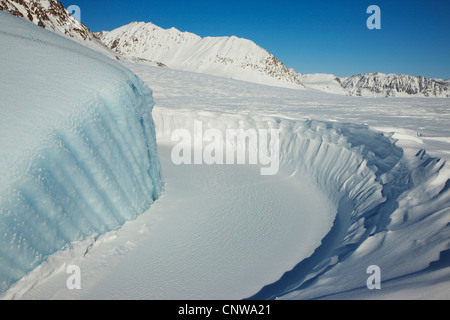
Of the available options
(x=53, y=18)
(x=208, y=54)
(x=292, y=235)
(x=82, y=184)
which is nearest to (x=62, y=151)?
(x=82, y=184)

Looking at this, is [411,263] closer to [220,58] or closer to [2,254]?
[2,254]

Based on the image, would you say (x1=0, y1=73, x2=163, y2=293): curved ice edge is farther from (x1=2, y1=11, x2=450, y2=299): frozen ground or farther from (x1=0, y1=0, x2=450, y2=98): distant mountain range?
(x1=0, y1=0, x2=450, y2=98): distant mountain range

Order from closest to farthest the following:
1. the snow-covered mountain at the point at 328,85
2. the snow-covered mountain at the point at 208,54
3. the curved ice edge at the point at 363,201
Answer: the curved ice edge at the point at 363,201 < the snow-covered mountain at the point at 208,54 < the snow-covered mountain at the point at 328,85

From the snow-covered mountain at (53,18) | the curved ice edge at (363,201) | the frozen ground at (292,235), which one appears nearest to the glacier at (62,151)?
the frozen ground at (292,235)

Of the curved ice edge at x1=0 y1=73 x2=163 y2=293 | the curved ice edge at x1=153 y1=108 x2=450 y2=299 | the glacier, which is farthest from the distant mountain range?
the curved ice edge at x1=0 y1=73 x2=163 y2=293

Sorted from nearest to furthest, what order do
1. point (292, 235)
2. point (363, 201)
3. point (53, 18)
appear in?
1. point (292, 235)
2. point (363, 201)
3. point (53, 18)

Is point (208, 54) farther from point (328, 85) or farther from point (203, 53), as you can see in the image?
point (328, 85)

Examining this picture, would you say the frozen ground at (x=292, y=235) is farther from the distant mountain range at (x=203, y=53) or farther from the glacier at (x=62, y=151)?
the distant mountain range at (x=203, y=53)
